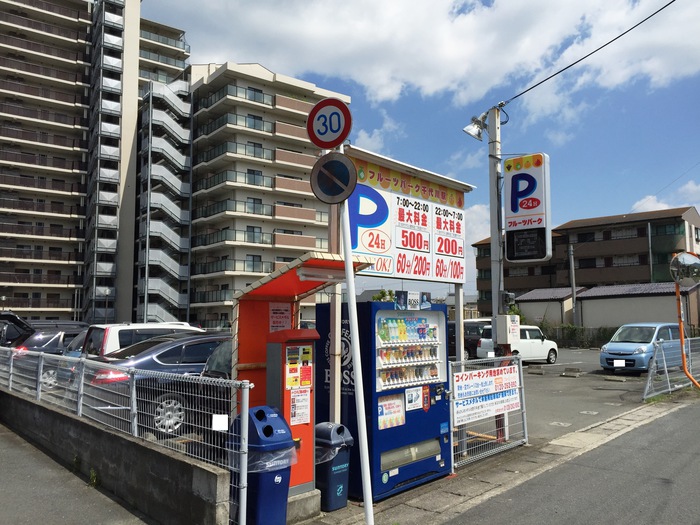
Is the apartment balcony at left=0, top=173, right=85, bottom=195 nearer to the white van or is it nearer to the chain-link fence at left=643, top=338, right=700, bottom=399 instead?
the white van

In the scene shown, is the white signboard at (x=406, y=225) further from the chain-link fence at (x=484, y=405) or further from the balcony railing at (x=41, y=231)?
the balcony railing at (x=41, y=231)

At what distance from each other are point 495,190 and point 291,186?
129 feet

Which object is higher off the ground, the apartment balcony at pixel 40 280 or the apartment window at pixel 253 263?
the apartment window at pixel 253 263

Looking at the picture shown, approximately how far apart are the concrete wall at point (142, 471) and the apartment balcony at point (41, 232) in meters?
44.0

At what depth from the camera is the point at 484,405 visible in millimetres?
7125

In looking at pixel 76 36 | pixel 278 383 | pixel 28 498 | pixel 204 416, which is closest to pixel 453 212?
pixel 278 383

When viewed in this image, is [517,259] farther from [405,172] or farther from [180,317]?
[180,317]

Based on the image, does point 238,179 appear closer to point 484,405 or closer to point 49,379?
point 49,379

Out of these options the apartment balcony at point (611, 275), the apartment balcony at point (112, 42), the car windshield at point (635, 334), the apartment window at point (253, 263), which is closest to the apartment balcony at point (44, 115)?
the apartment balcony at point (112, 42)

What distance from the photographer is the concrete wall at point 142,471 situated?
4309mm

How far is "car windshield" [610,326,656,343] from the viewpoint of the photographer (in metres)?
18.2

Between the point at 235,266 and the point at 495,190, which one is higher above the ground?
the point at 235,266

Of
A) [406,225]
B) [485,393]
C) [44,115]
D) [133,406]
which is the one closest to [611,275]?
[485,393]

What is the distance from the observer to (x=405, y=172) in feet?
22.6
